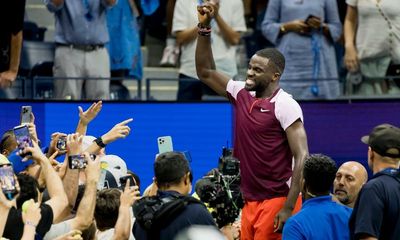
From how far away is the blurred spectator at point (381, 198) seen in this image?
9.24m

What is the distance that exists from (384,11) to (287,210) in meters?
4.62

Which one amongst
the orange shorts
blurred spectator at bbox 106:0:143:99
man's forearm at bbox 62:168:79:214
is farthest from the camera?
blurred spectator at bbox 106:0:143:99

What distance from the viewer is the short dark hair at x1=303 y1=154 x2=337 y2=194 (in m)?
9.73

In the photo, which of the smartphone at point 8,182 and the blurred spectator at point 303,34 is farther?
the blurred spectator at point 303,34

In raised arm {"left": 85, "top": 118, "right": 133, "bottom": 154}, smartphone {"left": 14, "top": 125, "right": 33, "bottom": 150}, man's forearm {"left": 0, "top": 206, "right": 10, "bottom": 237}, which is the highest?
smartphone {"left": 14, "top": 125, "right": 33, "bottom": 150}

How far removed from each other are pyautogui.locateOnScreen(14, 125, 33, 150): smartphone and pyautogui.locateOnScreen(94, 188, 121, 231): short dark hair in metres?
0.69

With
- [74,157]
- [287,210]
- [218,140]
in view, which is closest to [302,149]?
[287,210]

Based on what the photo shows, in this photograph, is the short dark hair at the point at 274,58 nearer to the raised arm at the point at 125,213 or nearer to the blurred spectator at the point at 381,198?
the blurred spectator at the point at 381,198

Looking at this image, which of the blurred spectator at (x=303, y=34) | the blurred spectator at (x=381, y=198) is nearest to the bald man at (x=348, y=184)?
the blurred spectator at (x=381, y=198)

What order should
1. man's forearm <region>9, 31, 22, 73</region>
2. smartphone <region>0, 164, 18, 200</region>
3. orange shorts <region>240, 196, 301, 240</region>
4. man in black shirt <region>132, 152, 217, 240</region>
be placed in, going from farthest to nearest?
man's forearm <region>9, 31, 22, 73</region>
orange shorts <region>240, 196, 301, 240</region>
man in black shirt <region>132, 152, 217, 240</region>
smartphone <region>0, 164, 18, 200</region>

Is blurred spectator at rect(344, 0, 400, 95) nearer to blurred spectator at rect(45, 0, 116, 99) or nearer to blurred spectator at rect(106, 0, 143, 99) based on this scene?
blurred spectator at rect(106, 0, 143, 99)

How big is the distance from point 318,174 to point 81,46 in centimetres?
540

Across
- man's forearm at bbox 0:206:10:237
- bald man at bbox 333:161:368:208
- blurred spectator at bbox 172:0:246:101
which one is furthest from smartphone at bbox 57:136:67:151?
blurred spectator at bbox 172:0:246:101

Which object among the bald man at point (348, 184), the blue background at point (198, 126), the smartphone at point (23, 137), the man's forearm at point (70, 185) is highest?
the smartphone at point (23, 137)
